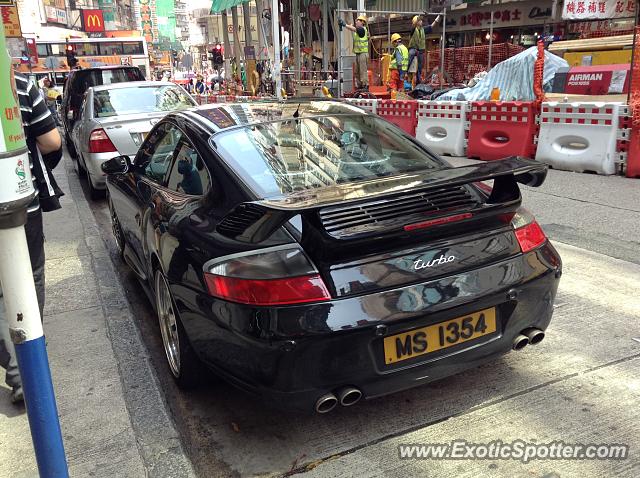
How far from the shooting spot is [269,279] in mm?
2369

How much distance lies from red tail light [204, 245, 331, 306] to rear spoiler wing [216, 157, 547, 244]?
112mm

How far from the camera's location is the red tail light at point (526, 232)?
2.77 meters

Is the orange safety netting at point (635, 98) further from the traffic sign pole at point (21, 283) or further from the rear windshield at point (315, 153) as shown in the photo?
the traffic sign pole at point (21, 283)

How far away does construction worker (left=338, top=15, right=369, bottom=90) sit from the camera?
16.1m

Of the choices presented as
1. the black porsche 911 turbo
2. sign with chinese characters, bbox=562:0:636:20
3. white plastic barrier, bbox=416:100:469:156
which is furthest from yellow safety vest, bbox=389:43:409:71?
the black porsche 911 turbo

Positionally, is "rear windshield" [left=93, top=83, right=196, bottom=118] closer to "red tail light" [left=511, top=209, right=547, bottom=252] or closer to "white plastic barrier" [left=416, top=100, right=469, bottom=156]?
"white plastic barrier" [left=416, top=100, right=469, bottom=156]

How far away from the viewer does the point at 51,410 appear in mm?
1839

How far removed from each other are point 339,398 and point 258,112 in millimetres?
1991

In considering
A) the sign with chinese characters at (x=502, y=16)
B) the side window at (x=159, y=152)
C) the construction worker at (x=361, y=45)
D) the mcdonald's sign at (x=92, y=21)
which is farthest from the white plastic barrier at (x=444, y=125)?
the mcdonald's sign at (x=92, y=21)

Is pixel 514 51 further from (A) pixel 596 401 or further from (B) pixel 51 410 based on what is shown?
(B) pixel 51 410

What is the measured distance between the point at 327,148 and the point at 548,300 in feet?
4.80

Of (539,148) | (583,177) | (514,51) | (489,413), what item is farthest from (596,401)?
(514,51)

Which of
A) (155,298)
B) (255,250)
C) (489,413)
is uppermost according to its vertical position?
(255,250)

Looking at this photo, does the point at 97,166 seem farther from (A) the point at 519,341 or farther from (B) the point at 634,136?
(B) the point at 634,136
